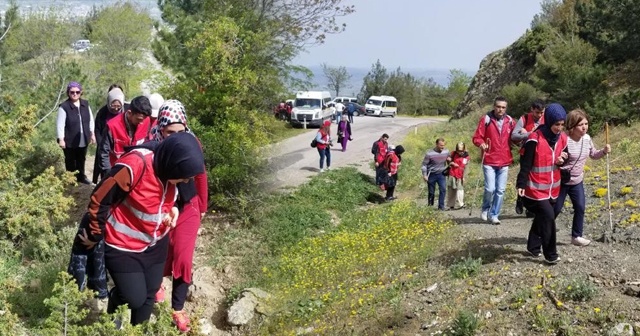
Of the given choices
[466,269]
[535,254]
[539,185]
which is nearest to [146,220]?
[466,269]

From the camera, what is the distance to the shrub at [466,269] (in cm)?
680

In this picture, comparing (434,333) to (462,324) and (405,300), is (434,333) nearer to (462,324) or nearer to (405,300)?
(462,324)

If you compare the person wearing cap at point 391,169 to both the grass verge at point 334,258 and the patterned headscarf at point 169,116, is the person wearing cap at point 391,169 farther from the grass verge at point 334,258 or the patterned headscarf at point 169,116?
the patterned headscarf at point 169,116

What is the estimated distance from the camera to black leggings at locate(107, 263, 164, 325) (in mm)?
4328

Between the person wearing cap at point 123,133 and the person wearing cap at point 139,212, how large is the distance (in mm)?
1846

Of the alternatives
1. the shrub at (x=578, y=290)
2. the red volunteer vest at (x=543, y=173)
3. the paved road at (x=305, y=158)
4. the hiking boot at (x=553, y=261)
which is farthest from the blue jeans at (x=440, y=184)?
the shrub at (x=578, y=290)

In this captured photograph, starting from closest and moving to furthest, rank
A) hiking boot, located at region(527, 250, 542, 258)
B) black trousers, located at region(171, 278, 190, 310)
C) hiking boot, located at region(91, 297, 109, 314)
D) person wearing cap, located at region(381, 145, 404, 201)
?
black trousers, located at region(171, 278, 190, 310) → hiking boot, located at region(91, 297, 109, 314) → hiking boot, located at region(527, 250, 542, 258) → person wearing cap, located at region(381, 145, 404, 201)

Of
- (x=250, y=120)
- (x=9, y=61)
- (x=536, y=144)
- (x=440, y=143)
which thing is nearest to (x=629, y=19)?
(x=440, y=143)

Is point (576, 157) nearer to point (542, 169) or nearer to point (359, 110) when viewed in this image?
point (542, 169)

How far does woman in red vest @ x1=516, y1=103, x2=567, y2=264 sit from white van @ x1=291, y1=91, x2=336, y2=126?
2874 cm

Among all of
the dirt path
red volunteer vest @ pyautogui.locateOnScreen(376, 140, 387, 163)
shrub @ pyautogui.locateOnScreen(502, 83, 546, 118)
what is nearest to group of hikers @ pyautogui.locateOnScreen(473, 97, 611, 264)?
the dirt path

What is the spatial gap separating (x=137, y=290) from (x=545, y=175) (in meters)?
4.24

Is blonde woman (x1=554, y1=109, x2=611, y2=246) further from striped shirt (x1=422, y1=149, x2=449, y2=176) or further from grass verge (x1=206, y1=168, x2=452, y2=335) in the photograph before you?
striped shirt (x1=422, y1=149, x2=449, y2=176)

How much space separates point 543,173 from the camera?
6.56 metres
